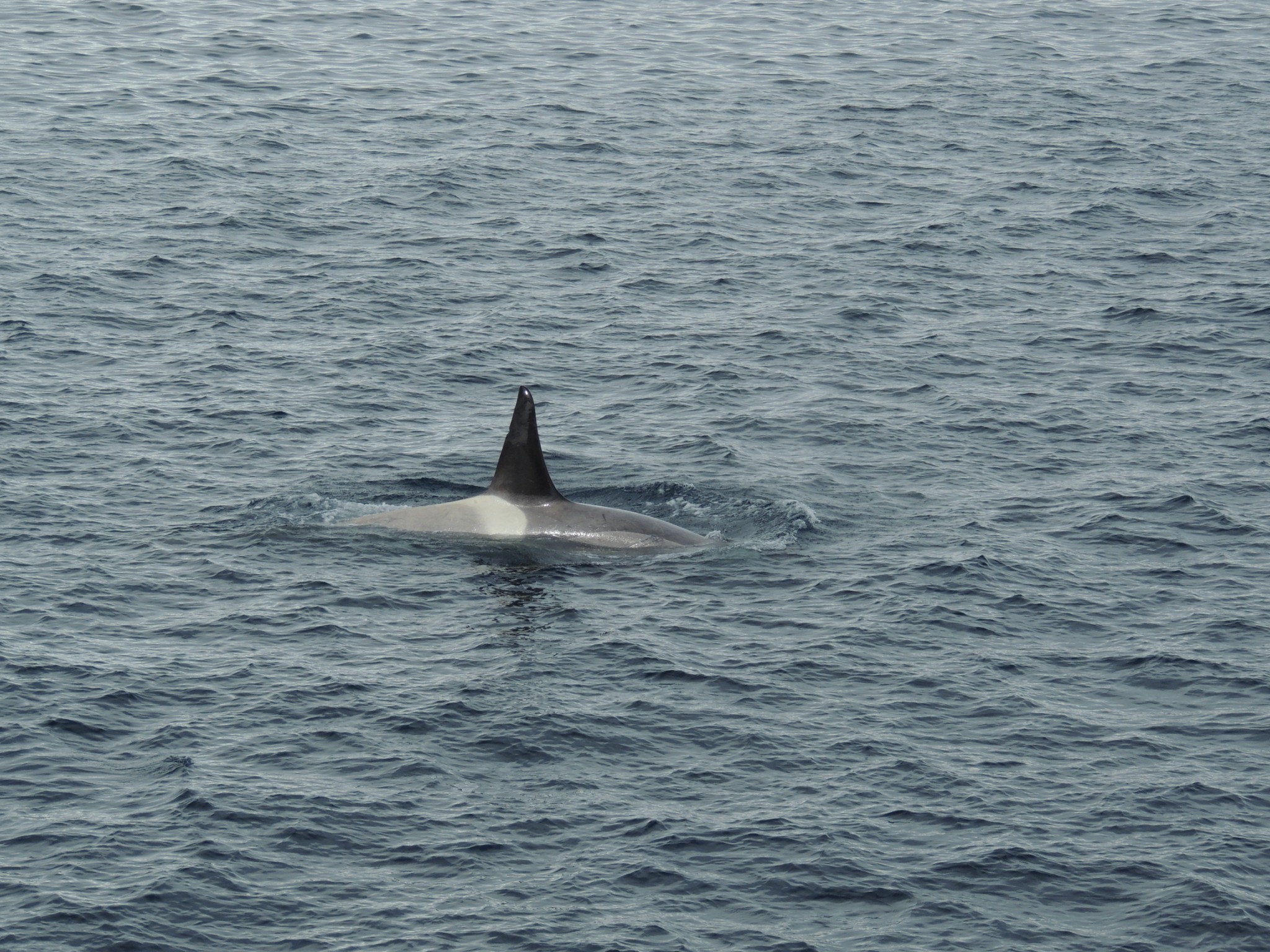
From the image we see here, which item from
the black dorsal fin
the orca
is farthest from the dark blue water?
the black dorsal fin

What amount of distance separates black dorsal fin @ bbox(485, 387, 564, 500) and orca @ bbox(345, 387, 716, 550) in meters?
0.01

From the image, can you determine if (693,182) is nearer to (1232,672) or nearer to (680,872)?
(1232,672)

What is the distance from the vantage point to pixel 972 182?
226 feet

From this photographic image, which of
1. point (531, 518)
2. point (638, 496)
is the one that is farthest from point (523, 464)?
point (638, 496)

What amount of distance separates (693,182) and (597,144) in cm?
566

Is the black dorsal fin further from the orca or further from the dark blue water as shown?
the dark blue water

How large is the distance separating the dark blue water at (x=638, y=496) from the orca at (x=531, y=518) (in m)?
0.86

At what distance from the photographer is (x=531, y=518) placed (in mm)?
43125

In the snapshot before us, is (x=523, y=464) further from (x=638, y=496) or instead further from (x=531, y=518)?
(x=638, y=496)

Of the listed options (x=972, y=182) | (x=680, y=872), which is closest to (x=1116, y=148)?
(x=972, y=182)

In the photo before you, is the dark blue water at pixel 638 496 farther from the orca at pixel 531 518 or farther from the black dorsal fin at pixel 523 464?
the black dorsal fin at pixel 523 464

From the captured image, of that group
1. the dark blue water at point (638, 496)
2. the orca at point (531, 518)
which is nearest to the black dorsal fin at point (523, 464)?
the orca at point (531, 518)

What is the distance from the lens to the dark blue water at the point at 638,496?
3073 centimetres

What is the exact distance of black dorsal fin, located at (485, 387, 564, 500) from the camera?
138 feet
